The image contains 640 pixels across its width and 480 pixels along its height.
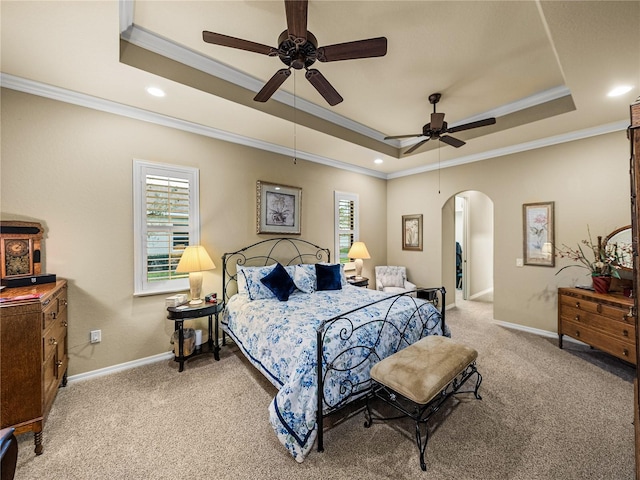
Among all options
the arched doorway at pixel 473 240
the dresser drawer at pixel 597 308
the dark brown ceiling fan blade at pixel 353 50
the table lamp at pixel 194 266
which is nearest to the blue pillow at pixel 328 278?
the table lamp at pixel 194 266

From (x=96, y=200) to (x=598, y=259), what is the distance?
6.21m

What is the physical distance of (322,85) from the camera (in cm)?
227

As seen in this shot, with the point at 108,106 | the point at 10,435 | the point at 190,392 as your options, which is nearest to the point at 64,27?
the point at 108,106

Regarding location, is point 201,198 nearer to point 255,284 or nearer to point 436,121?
point 255,284

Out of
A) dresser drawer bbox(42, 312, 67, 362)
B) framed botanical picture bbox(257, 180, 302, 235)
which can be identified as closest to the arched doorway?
framed botanical picture bbox(257, 180, 302, 235)

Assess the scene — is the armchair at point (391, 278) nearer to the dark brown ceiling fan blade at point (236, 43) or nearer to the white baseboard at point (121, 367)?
the white baseboard at point (121, 367)

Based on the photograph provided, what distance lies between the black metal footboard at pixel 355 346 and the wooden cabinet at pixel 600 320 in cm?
209

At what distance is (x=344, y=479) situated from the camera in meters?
1.70

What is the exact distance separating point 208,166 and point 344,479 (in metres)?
3.63

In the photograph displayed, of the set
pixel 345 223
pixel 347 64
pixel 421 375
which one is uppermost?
pixel 347 64

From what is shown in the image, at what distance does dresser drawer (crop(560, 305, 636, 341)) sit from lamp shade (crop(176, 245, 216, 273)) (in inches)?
176

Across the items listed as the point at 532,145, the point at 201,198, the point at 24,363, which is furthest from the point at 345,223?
the point at 24,363

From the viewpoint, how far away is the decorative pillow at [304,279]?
12.2 ft

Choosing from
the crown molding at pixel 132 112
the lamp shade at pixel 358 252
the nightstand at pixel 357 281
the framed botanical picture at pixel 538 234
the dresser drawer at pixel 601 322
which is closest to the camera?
the crown molding at pixel 132 112
